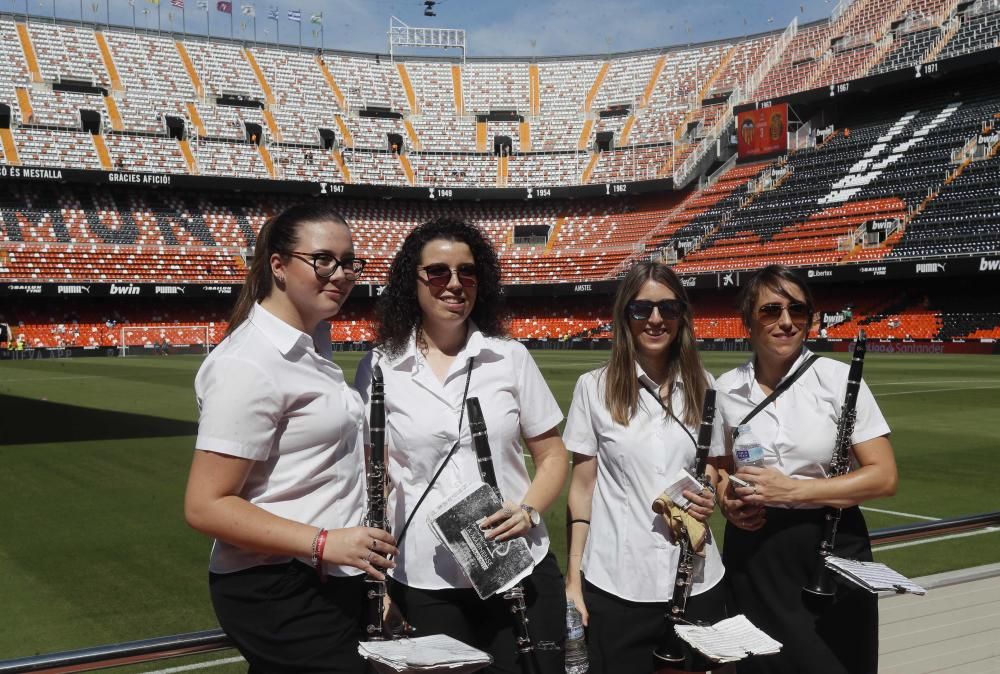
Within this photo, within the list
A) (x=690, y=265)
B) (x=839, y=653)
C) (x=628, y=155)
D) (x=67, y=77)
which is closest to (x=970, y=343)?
(x=690, y=265)

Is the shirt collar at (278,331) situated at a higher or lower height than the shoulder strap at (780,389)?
higher

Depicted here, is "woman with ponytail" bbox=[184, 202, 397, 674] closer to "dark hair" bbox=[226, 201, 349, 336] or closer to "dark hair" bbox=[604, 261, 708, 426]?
"dark hair" bbox=[226, 201, 349, 336]

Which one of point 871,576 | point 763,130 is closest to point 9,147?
point 763,130

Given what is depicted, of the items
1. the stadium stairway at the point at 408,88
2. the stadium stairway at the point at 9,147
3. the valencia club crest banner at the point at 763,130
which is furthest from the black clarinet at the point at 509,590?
the stadium stairway at the point at 408,88

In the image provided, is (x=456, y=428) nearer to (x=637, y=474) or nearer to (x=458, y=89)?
(x=637, y=474)

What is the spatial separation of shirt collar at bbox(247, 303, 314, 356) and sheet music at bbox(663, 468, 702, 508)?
130cm

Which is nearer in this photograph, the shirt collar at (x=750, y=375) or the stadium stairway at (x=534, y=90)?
the shirt collar at (x=750, y=375)

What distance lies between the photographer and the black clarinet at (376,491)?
104 inches

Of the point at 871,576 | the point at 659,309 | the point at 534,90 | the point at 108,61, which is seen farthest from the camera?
the point at 534,90

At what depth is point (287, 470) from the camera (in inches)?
98.7

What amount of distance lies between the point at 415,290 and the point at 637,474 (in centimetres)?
103

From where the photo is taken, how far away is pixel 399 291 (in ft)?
10.8

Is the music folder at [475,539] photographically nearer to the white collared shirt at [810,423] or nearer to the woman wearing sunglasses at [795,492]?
the woman wearing sunglasses at [795,492]

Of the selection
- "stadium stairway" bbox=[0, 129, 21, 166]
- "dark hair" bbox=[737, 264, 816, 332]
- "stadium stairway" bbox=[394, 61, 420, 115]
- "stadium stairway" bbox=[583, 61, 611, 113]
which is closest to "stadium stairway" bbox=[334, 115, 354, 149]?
"stadium stairway" bbox=[394, 61, 420, 115]
